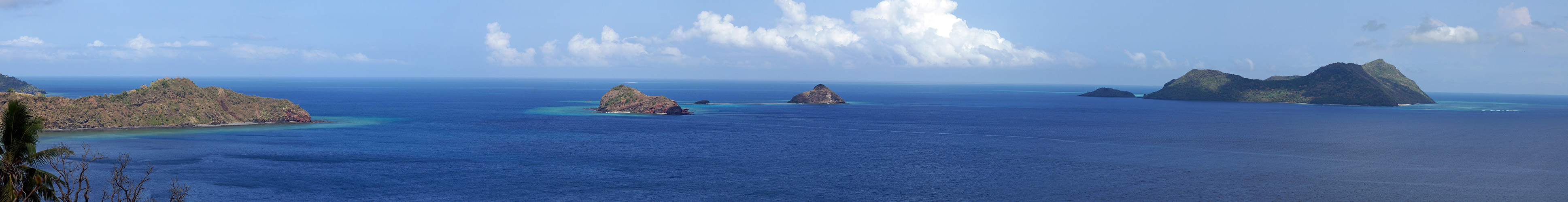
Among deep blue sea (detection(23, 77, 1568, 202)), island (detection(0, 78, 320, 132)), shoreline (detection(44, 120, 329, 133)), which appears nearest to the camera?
deep blue sea (detection(23, 77, 1568, 202))

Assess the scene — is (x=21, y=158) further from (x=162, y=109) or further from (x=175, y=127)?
(x=162, y=109)

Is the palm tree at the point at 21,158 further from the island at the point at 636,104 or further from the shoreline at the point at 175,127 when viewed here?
the island at the point at 636,104

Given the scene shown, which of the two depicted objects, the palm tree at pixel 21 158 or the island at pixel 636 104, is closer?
the palm tree at pixel 21 158

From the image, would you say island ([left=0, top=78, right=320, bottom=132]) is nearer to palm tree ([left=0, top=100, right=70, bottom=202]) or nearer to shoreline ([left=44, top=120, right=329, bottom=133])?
shoreline ([left=44, top=120, right=329, bottom=133])

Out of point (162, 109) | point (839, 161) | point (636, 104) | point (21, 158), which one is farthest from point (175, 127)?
point (21, 158)

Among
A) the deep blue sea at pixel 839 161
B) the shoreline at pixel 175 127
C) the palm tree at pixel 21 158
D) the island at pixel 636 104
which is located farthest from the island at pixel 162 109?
the palm tree at pixel 21 158

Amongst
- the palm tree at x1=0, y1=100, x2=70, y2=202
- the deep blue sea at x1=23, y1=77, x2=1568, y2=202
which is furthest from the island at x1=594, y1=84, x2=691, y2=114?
the palm tree at x1=0, y1=100, x2=70, y2=202
